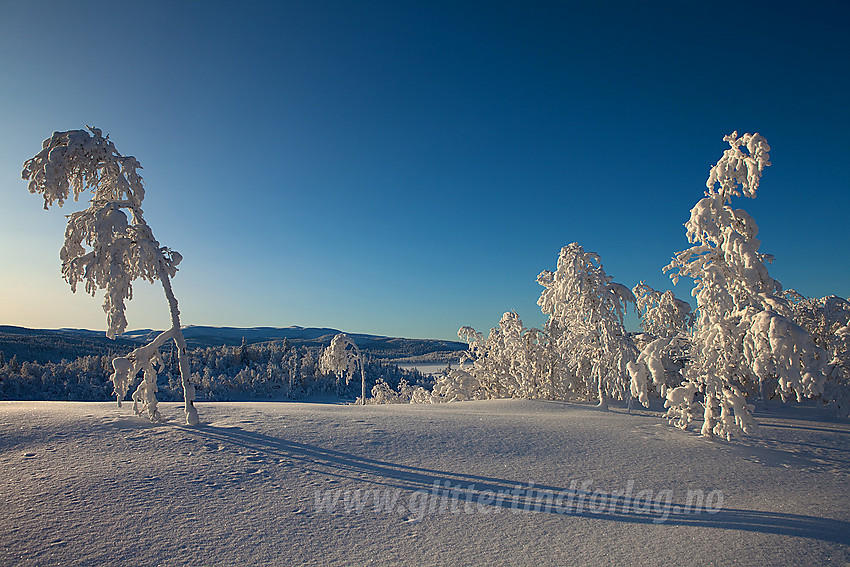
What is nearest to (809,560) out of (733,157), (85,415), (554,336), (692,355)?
(692,355)

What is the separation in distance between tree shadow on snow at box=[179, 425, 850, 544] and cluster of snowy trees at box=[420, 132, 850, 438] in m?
3.81

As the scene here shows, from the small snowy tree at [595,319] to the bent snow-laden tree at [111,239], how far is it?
12693 millimetres

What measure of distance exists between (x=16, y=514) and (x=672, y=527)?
8.39 meters

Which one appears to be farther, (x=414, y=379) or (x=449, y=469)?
(x=414, y=379)

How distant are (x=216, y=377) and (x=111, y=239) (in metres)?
78.1

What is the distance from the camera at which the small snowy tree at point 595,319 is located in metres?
15.1

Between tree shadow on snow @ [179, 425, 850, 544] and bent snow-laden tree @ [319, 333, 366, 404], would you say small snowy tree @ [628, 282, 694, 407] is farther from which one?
bent snow-laden tree @ [319, 333, 366, 404]

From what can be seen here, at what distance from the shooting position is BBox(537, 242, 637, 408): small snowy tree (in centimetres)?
1507

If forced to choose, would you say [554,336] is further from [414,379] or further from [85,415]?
[414,379]

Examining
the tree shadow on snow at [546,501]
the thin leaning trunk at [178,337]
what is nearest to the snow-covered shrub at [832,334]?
the tree shadow on snow at [546,501]

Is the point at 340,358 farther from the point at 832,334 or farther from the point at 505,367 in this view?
the point at 832,334

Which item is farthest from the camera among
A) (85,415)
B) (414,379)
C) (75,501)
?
(414,379)

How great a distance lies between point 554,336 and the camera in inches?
803

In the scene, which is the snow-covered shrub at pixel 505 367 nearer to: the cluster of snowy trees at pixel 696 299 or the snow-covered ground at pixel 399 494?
the cluster of snowy trees at pixel 696 299
